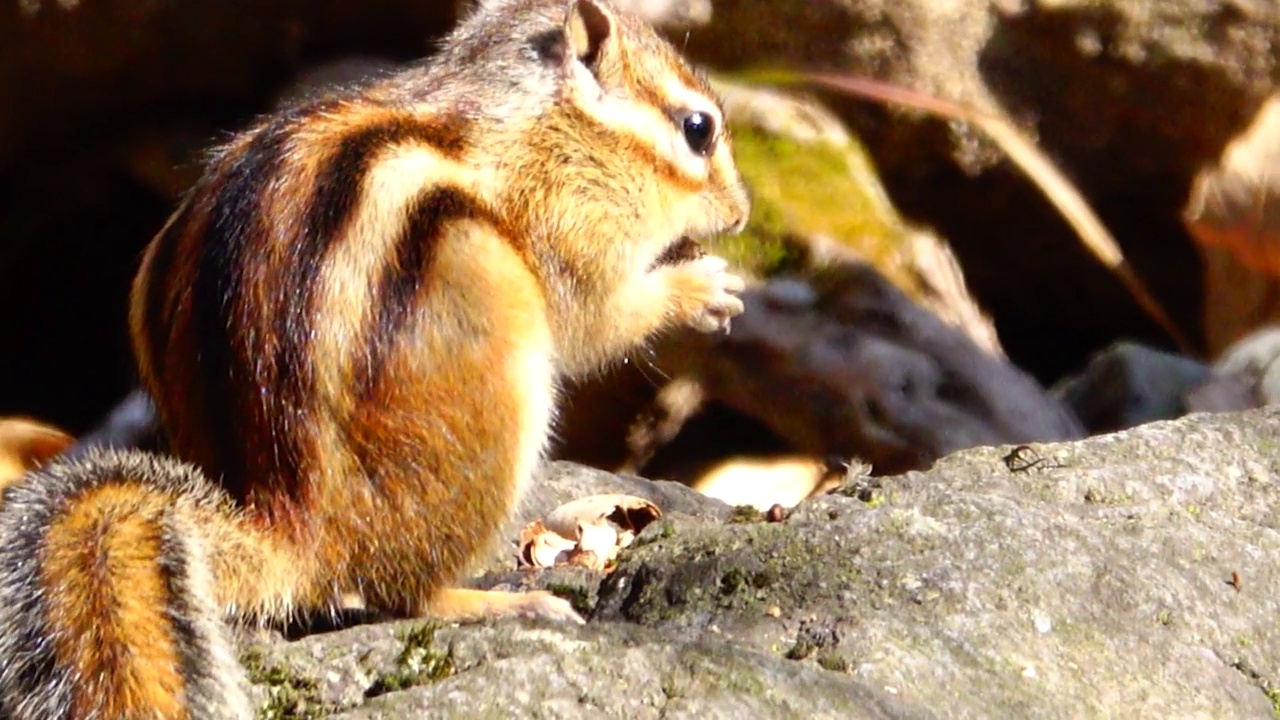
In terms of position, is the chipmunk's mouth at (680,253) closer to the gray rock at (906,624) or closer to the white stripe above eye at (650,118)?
the white stripe above eye at (650,118)

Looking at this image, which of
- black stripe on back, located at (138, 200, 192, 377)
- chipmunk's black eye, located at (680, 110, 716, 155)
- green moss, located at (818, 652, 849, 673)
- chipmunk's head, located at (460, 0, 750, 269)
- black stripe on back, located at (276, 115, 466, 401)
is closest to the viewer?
green moss, located at (818, 652, 849, 673)

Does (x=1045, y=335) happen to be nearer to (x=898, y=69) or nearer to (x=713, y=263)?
(x=898, y=69)

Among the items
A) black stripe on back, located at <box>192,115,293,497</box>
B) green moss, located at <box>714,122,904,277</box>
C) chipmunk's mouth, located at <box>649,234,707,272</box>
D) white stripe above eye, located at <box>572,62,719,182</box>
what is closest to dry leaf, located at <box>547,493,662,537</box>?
chipmunk's mouth, located at <box>649,234,707,272</box>

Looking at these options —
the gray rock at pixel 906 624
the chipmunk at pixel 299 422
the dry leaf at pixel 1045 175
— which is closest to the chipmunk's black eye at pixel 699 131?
the chipmunk at pixel 299 422

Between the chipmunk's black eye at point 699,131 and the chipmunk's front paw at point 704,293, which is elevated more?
the chipmunk's black eye at point 699,131

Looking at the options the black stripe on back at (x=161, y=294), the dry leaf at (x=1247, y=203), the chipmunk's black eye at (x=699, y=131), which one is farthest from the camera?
the dry leaf at (x=1247, y=203)

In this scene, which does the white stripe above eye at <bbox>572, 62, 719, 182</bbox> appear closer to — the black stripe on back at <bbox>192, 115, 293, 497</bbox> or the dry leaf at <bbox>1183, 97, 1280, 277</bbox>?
the black stripe on back at <bbox>192, 115, 293, 497</bbox>

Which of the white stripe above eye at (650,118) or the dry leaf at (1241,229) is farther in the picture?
the dry leaf at (1241,229)

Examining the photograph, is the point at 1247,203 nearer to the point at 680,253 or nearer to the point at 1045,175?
the point at 1045,175
